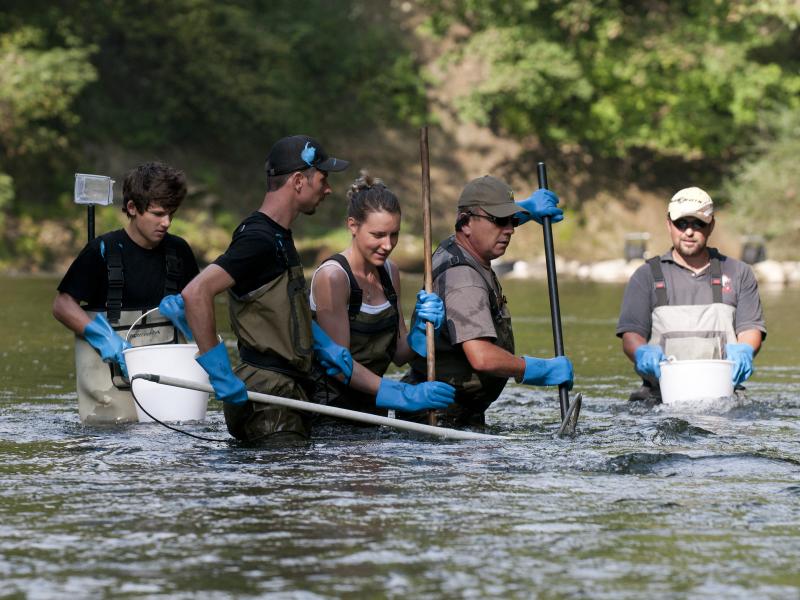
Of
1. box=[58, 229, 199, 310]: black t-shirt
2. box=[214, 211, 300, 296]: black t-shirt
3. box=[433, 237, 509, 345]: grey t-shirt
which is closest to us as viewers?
box=[214, 211, 300, 296]: black t-shirt

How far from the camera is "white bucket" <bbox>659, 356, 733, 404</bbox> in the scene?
8328 mm

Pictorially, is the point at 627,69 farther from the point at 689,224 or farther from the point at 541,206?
the point at 541,206

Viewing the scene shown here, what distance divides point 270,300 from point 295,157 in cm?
64

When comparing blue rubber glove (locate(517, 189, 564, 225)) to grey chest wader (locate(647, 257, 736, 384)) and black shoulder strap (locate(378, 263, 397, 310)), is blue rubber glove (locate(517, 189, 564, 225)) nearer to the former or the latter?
black shoulder strap (locate(378, 263, 397, 310))

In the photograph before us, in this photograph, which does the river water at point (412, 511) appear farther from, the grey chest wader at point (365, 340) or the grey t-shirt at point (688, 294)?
the grey t-shirt at point (688, 294)

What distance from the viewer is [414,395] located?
6906mm

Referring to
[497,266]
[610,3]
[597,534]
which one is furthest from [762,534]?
[610,3]

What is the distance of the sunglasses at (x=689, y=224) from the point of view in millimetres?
8781

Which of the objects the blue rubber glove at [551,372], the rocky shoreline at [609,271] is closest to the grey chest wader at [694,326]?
the blue rubber glove at [551,372]

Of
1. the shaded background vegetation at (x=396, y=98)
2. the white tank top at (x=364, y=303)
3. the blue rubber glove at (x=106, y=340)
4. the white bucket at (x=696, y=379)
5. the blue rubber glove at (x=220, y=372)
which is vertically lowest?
the white bucket at (x=696, y=379)

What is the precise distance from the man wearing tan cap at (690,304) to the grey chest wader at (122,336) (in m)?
2.91

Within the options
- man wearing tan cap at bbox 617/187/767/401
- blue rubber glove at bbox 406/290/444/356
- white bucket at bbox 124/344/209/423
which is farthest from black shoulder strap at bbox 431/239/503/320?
man wearing tan cap at bbox 617/187/767/401

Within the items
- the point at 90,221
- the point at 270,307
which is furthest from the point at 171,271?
the point at 270,307

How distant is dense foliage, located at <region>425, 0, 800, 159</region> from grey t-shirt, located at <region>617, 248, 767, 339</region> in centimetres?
2530
